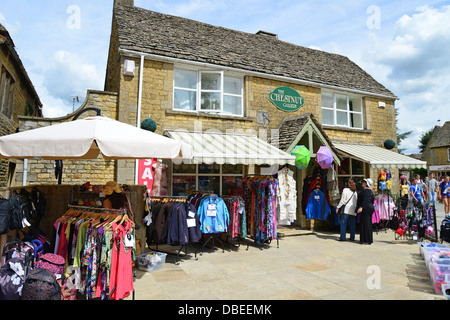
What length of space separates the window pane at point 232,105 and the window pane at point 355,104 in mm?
5790

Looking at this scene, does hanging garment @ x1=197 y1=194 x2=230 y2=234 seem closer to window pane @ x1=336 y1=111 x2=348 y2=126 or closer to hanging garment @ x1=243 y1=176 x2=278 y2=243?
hanging garment @ x1=243 y1=176 x2=278 y2=243

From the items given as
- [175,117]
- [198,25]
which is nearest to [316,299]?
[175,117]

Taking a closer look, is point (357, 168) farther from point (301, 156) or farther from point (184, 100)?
point (184, 100)

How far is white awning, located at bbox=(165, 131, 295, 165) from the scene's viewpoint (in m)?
7.46

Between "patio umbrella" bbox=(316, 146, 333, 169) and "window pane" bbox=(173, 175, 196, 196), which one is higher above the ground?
"patio umbrella" bbox=(316, 146, 333, 169)

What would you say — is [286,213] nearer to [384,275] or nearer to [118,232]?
[384,275]

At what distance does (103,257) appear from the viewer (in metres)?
3.96

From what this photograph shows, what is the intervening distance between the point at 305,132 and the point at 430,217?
431 centimetres

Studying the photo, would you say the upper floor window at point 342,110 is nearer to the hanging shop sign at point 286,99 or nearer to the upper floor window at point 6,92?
the hanging shop sign at point 286,99

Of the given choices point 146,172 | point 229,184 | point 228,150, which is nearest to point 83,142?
point 228,150

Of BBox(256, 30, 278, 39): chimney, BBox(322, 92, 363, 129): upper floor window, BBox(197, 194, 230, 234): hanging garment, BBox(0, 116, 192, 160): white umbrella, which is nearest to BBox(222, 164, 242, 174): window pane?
BBox(197, 194, 230, 234): hanging garment

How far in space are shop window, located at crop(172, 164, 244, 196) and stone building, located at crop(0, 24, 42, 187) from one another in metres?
4.72

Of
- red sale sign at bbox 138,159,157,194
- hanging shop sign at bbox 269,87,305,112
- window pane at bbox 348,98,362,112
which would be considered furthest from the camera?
window pane at bbox 348,98,362,112
